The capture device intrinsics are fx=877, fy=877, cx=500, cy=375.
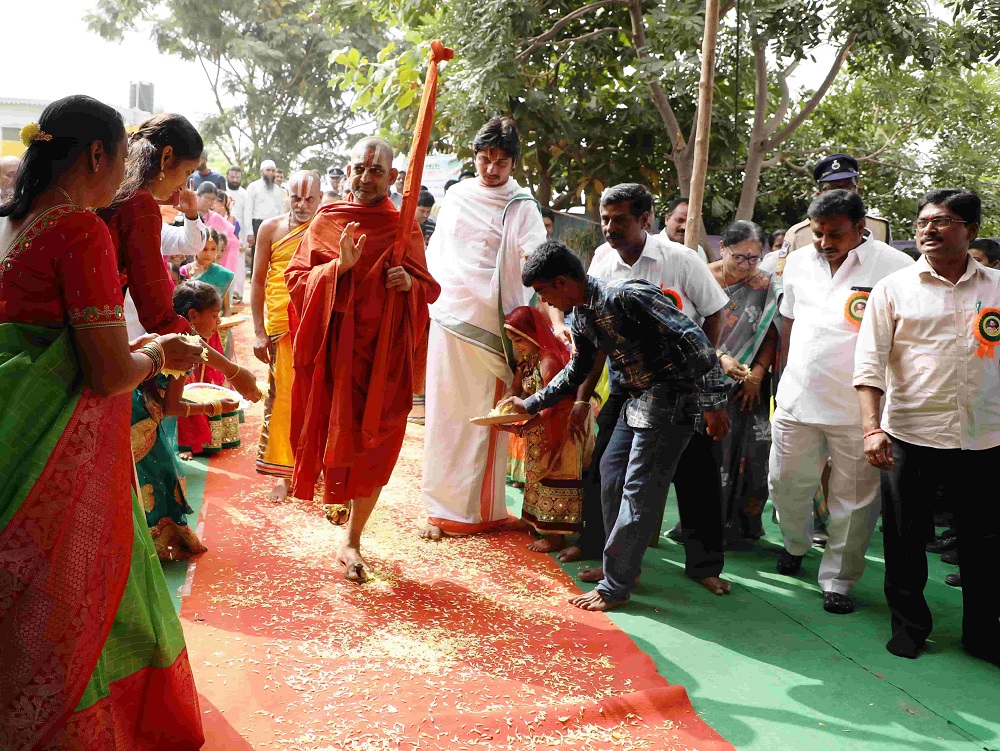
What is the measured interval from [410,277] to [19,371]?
222 centimetres

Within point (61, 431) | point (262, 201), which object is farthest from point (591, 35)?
point (61, 431)

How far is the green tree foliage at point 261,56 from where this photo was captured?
2395 cm

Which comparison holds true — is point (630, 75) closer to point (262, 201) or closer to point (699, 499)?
point (699, 499)

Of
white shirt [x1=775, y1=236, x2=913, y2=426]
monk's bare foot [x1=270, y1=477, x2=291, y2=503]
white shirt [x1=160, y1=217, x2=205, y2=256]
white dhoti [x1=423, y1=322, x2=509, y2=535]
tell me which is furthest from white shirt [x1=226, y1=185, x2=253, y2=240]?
white shirt [x1=775, y1=236, x2=913, y2=426]

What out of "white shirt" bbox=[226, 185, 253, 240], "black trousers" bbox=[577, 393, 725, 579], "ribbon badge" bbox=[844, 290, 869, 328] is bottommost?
"black trousers" bbox=[577, 393, 725, 579]

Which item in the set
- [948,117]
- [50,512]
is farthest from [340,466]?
[948,117]

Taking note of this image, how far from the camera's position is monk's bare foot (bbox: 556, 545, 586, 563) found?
4.71 metres

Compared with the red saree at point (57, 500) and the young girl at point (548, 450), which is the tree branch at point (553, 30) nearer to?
the young girl at point (548, 450)

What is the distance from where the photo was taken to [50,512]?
221 cm

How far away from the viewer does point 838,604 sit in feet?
13.6

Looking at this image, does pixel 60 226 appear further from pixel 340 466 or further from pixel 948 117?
pixel 948 117

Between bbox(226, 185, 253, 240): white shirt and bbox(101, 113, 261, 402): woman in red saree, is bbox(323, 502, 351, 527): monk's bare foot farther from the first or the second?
bbox(226, 185, 253, 240): white shirt

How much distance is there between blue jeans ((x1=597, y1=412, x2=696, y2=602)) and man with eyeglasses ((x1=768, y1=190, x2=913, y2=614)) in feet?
2.66

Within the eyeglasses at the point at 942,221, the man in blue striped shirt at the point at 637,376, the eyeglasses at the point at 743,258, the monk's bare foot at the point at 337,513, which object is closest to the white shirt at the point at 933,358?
the eyeglasses at the point at 942,221
